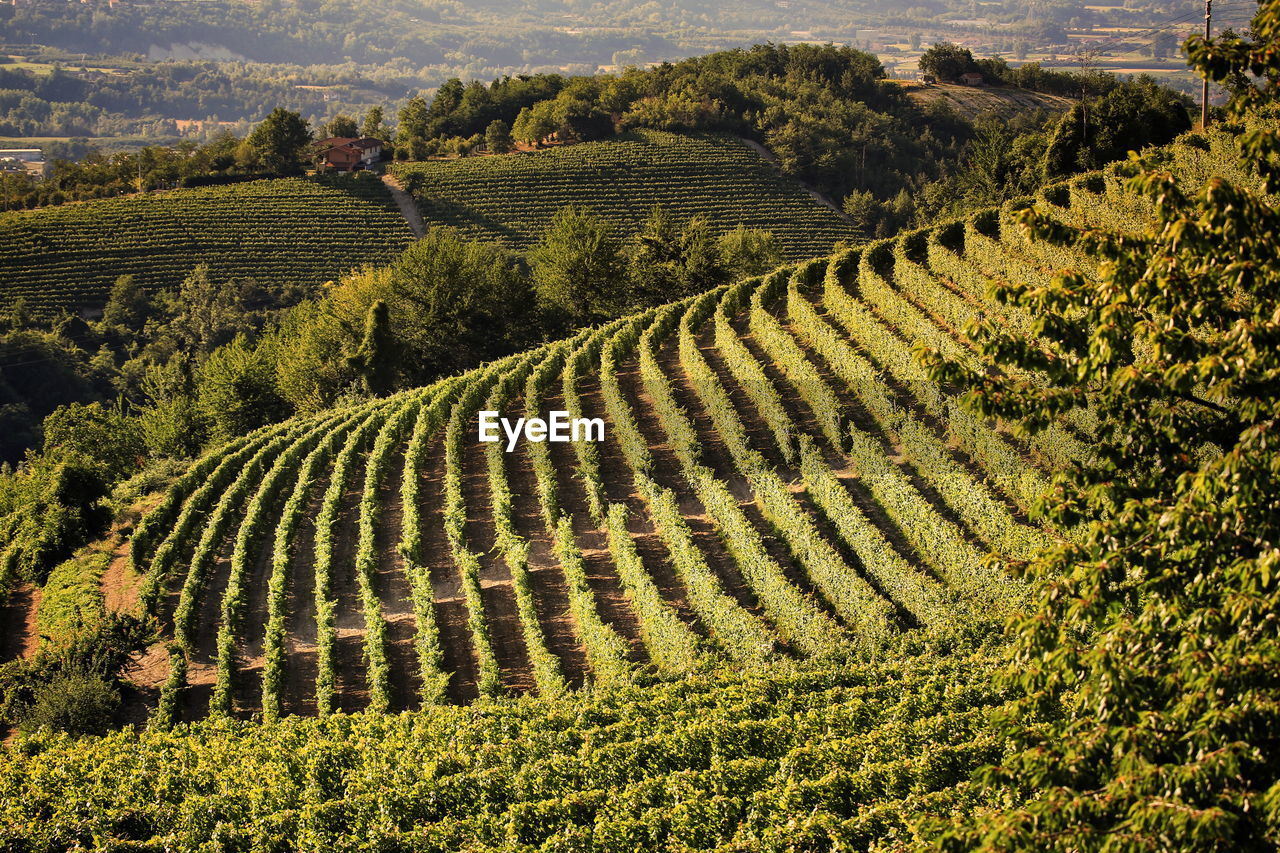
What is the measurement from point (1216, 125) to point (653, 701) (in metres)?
37.1

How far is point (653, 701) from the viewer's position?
17172mm

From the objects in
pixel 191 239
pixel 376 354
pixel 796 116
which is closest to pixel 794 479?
pixel 376 354

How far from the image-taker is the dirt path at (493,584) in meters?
22.0

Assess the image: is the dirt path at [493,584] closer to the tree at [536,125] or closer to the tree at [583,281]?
the tree at [583,281]

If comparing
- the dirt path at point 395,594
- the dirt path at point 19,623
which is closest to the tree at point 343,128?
the dirt path at point 395,594

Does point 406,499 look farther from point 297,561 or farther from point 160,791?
point 160,791

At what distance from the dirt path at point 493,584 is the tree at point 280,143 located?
73.8 metres

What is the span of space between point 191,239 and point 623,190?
37.0m

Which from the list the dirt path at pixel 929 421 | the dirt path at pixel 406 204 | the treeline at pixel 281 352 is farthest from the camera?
the dirt path at pixel 406 204

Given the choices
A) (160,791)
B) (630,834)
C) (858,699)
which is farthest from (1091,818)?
(160,791)

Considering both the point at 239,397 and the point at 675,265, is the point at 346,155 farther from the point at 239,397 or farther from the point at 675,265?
the point at 239,397

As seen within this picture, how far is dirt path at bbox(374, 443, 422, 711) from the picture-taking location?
2213cm

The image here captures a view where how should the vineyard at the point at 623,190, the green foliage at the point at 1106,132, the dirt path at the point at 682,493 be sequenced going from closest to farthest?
the dirt path at the point at 682,493 < the green foliage at the point at 1106,132 < the vineyard at the point at 623,190

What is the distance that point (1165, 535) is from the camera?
8078mm
